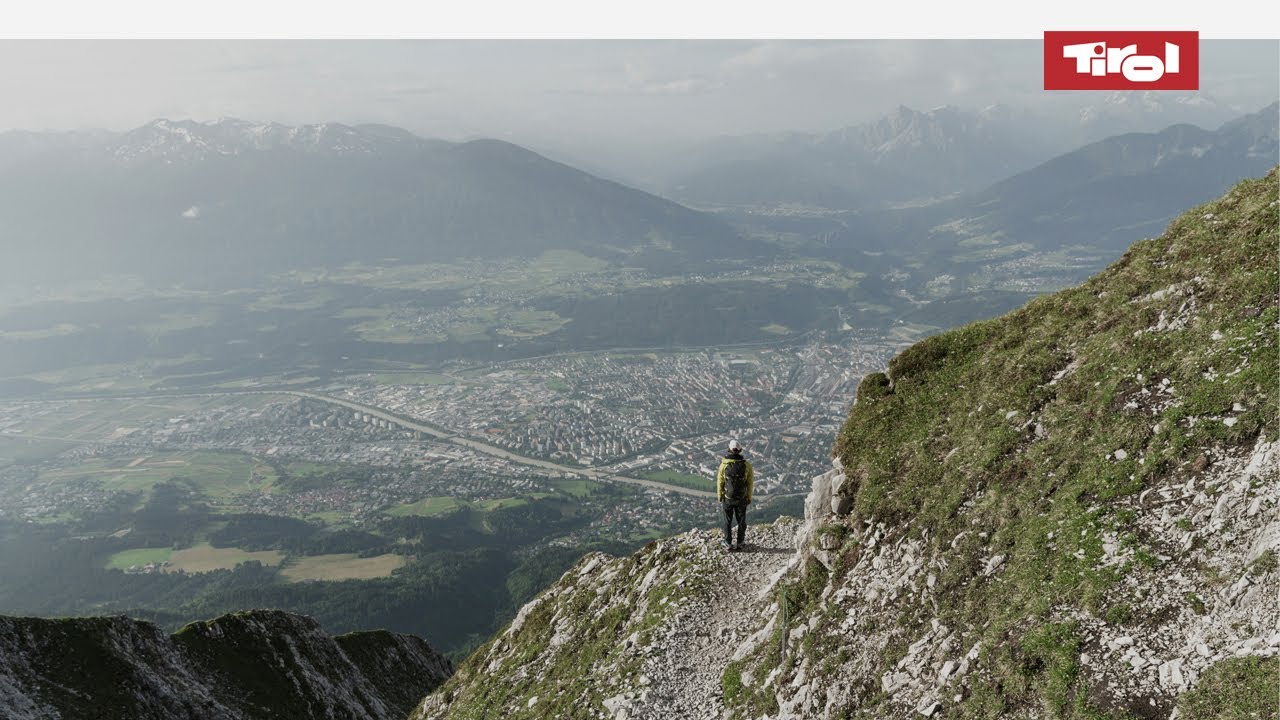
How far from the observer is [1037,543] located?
58.4 feet

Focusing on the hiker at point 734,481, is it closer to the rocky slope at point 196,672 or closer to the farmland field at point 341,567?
the rocky slope at point 196,672

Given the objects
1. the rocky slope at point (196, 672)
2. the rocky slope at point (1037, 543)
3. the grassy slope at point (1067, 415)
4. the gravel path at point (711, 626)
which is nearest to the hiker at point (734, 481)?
the rocky slope at point (1037, 543)

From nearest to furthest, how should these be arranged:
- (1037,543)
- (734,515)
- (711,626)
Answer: (1037,543)
(711,626)
(734,515)

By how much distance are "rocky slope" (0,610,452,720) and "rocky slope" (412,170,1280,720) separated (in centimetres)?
2648

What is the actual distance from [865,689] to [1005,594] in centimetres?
445

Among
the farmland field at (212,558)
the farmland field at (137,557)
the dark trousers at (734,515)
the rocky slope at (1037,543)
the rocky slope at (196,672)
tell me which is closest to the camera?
the rocky slope at (1037,543)

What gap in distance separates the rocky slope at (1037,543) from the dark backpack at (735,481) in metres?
2.93

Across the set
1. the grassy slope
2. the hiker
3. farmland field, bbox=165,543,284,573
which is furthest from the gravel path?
farmland field, bbox=165,543,284,573

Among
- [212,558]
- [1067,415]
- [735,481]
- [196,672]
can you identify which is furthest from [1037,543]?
[212,558]

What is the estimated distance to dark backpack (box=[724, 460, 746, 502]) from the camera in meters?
28.1

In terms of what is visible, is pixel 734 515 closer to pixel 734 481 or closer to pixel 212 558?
pixel 734 481

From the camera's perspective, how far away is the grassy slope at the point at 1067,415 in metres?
16.8

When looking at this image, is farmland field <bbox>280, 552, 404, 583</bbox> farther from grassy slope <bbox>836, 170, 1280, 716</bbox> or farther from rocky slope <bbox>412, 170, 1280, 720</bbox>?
grassy slope <bbox>836, 170, 1280, 716</bbox>

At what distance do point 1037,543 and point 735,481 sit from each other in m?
12.1
